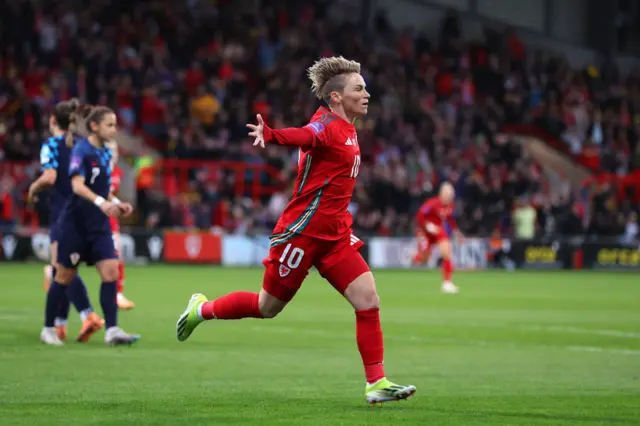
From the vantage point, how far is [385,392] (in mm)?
8383

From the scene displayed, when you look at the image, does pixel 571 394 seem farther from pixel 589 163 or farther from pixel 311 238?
pixel 589 163

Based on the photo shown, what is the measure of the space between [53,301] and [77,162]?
1.52m

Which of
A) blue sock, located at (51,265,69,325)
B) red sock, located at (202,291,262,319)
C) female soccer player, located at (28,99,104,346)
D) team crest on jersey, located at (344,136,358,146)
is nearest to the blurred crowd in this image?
female soccer player, located at (28,99,104,346)

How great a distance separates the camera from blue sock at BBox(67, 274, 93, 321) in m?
13.4

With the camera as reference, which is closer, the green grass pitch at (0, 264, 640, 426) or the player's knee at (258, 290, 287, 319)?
the green grass pitch at (0, 264, 640, 426)

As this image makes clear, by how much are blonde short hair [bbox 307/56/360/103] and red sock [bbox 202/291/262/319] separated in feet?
5.16

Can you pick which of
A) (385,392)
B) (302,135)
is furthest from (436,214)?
(302,135)

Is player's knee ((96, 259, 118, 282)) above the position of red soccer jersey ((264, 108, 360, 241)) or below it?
below

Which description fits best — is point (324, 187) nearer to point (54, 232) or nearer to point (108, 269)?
point (108, 269)

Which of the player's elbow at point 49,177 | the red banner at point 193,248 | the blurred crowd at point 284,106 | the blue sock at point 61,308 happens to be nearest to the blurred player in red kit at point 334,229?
the blue sock at point 61,308

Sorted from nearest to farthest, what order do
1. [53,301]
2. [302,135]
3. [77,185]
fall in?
[302,135] → [77,185] → [53,301]

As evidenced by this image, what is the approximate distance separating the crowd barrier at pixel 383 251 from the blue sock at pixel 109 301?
62.9ft

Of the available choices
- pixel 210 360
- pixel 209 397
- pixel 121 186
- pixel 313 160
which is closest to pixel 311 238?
pixel 313 160

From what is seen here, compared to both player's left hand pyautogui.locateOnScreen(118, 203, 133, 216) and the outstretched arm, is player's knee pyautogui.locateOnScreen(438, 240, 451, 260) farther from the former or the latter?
the outstretched arm
